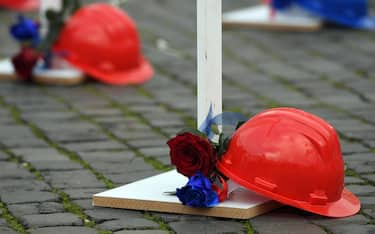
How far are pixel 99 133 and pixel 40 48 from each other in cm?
162

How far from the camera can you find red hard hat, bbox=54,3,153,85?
27.0ft

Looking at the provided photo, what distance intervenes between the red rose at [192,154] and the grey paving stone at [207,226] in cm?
23

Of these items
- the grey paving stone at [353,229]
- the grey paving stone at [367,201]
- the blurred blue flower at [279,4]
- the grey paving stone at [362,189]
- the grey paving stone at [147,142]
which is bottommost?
the blurred blue flower at [279,4]

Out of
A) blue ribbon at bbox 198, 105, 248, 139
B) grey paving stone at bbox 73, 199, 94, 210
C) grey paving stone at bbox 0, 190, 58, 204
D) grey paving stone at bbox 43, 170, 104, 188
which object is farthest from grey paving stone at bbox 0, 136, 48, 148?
blue ribbon at bbox 198, 105, 248, 139

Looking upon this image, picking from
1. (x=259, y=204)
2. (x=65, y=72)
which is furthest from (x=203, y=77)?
(x=65, y=72)

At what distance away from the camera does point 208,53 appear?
5.21m

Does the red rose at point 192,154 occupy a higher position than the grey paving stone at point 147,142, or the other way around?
the red rose at point 192,154

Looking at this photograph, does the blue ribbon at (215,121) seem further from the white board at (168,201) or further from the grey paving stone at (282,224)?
the grey paving stone at (282,224)

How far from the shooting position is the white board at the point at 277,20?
10297 mm

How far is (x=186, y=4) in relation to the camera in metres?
11.8

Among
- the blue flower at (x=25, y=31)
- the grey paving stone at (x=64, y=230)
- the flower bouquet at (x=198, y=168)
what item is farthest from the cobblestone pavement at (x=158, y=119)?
the blue flower at (x=25, y=31)

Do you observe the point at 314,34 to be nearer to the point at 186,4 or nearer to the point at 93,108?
the point at 186,4

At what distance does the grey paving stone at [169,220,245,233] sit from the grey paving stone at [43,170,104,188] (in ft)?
2.74

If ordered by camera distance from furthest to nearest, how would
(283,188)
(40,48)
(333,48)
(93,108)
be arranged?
Answer: (333,48) < (40,48) < (93,108) < (283,188)
